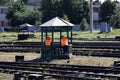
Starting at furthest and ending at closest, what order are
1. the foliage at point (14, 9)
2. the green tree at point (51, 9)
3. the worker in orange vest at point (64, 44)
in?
the foliage at point (14, 9) < the green tree at point (51, 9) < the worker in orange vest at point (64, 44)

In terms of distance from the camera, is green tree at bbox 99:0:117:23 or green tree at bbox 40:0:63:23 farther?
green tree at bbox 99:0:117:23

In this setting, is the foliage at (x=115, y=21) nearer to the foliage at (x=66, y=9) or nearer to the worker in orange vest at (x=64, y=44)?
the foliage at (x=66, y=9)

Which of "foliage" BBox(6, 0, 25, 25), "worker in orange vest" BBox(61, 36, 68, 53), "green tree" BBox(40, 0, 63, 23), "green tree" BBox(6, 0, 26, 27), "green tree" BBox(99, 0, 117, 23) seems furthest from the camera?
"foliage" BBox(6, 0, 25, 25)

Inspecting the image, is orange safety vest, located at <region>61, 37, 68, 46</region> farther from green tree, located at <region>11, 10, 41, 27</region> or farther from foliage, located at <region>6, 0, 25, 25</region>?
foliage, located at <region>6, 0, 25, 25</region>

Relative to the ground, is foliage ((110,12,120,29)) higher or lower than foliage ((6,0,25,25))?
lower

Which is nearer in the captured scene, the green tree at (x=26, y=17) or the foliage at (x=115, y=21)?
the foliage at (x=115, y=21)

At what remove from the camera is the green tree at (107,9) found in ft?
319

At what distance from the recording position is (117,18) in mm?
77875

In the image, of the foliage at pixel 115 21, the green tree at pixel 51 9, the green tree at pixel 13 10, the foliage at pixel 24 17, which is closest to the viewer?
the foliage at pixel 115 21

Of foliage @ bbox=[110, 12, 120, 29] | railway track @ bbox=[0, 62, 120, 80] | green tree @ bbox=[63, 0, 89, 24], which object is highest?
green tree @ bbox=[63, 0, 89, 24]

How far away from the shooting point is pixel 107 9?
9781 cm

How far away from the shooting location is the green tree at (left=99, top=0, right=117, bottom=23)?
319ft

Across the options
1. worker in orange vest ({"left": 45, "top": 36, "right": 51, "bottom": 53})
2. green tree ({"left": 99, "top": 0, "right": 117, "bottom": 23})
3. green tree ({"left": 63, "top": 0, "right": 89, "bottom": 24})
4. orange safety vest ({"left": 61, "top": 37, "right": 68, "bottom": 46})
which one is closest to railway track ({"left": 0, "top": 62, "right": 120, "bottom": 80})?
worker in orange vest ({"left": 45, "top": 36, "right": 51, "bottom": 53})

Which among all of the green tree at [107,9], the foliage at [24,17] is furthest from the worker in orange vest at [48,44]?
the green tree at [107,9]
